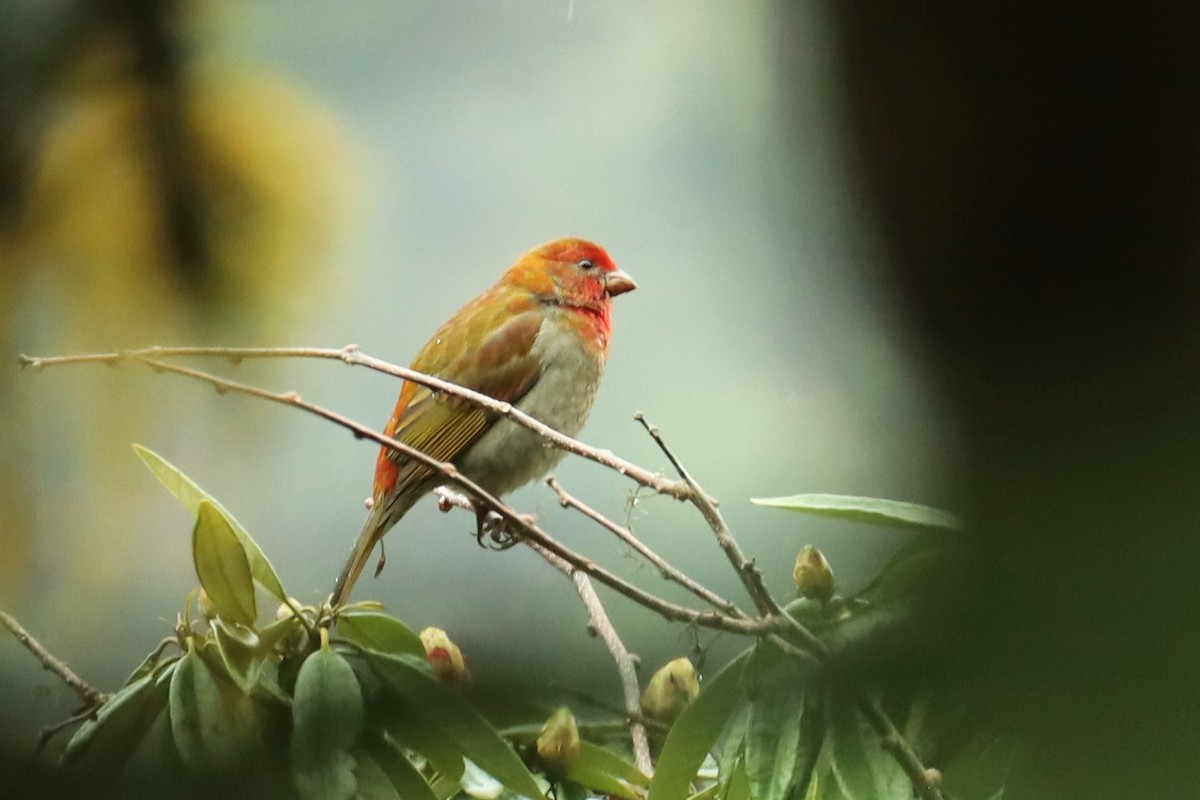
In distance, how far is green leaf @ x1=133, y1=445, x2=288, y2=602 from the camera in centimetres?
75

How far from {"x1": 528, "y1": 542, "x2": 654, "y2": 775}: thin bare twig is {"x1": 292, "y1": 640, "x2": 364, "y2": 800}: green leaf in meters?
0.16

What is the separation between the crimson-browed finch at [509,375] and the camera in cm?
96

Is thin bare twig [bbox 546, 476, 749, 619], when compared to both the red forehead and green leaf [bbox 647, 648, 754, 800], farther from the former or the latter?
the red forehead

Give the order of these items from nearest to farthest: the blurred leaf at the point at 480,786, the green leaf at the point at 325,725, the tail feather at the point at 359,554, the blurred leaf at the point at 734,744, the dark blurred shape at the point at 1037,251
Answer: the dark blurred shape at the point at 1037,251
the green leaf at the point at 325,725
the blurred leaf at the point at 734,744
the blurred leaf at the point at 480,786
the tail feather at the point at 359,554

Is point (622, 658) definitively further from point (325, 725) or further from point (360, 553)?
point (360, 553)

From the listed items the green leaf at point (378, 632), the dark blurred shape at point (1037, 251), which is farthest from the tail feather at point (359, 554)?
the dark blurred shape at point (1037, 251)

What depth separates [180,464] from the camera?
2.92ft

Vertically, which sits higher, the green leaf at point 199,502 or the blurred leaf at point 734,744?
the green leaf at point 199,502

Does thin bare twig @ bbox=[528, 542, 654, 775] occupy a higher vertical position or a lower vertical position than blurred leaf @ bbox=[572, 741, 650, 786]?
higher

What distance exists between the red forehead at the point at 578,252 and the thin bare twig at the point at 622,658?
0.90 feet

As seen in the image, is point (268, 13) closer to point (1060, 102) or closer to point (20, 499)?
point (20, 499)

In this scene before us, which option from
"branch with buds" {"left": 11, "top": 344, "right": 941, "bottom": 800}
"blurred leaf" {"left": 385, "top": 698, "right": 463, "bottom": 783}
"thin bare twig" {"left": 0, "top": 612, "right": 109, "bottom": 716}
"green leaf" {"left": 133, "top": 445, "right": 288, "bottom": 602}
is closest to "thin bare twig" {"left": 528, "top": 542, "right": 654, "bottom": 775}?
"branch with buds" {"left": 11, "top": 344, "right": 941, "bottom": 800}

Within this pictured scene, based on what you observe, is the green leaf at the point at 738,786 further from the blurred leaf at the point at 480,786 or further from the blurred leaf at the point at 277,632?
the blurred leaf at the point at 277,632

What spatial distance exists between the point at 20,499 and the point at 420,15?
1.64ft
